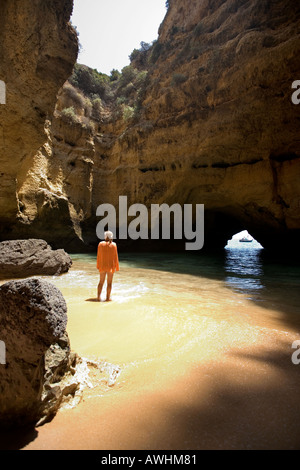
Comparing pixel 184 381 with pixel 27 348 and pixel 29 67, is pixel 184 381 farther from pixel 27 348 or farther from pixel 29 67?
pixel 29 67

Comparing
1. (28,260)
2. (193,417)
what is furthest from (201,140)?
(193,417)

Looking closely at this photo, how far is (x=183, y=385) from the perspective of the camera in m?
1.54

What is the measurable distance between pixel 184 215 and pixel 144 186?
326 cm

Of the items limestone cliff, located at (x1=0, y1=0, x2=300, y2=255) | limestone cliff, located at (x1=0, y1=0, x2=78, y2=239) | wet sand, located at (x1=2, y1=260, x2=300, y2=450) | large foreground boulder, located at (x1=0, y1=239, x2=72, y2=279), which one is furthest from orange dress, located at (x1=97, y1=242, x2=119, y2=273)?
limestone cliff, located at (x1=0, y1=0, x2=300, y2=255)

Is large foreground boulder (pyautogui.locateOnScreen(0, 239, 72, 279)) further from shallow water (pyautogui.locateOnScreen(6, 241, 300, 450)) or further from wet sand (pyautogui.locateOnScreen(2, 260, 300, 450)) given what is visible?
wet sand (pyautogui.locateOnScreen(2, 260, 300, 450))

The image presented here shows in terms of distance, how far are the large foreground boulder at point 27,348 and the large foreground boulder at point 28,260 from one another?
17.9 ft

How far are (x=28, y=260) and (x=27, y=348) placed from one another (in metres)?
5.71

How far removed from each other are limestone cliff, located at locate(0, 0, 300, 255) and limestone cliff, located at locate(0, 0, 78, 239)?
157 cm

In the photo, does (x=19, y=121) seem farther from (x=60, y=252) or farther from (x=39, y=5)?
(x=60, y=252)

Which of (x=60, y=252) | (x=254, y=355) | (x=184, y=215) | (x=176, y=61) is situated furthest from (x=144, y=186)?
(x=254, y=355)

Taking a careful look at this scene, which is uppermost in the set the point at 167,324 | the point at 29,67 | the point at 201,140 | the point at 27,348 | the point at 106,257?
the point at 29,67

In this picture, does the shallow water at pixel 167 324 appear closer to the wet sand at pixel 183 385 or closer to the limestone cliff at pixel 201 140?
the wet sand at pixel 183 385

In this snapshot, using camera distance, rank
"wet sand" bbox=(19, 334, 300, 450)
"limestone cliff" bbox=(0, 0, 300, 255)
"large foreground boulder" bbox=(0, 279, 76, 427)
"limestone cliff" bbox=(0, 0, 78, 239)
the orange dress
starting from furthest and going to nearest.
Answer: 1. "limestone cliff" bbox=(0, 0, 300, 255)
2. "limestone cliff" bbox=(0, 0, 78, 239)
3. the orange dress
4. "large foreground boulder" bbox=(0, 279, 76, 427)
5. "wet sand" bbox=(19, 334, 300, 450)

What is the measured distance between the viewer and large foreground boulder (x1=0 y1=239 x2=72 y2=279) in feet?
19.6
